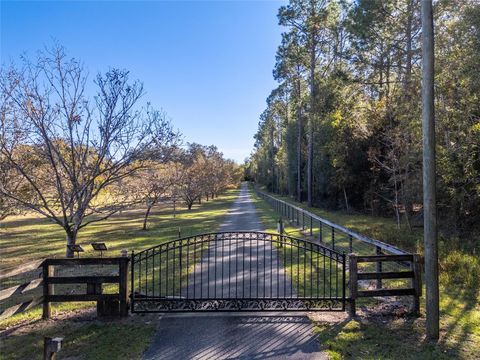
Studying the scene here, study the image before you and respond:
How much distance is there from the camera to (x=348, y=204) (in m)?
25.9

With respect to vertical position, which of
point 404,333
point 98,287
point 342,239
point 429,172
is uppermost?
point 429,172

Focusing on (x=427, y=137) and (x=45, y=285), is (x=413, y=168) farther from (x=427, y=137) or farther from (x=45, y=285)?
(x=45, y=285)

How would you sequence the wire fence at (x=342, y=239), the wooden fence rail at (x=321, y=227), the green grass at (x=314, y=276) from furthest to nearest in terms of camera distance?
the wooden fence rail at (x=321, y=227), the wire fence at (x=342, y=239), the green grass at (x=314, y=276)

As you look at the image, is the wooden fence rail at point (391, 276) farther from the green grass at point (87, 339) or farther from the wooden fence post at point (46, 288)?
the wooden fence post at point (46, 288)

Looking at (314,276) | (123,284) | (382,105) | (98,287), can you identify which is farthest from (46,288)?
(382,105)

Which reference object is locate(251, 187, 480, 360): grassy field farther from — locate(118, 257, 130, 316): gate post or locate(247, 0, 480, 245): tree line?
locate(247, 0, 480, 245): tree line

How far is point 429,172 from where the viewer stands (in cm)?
454

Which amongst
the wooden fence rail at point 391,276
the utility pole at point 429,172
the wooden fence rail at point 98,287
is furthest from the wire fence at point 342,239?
the wooden fence rail at point 98,287

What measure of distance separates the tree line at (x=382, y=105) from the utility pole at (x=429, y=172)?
666 centimetres

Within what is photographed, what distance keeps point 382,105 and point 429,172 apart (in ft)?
53.3

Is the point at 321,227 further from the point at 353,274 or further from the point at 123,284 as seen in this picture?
the point at 123,284

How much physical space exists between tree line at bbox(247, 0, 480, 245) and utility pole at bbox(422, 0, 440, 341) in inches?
262

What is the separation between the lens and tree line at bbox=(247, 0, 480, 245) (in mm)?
11086

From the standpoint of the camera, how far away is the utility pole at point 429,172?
449 cm
